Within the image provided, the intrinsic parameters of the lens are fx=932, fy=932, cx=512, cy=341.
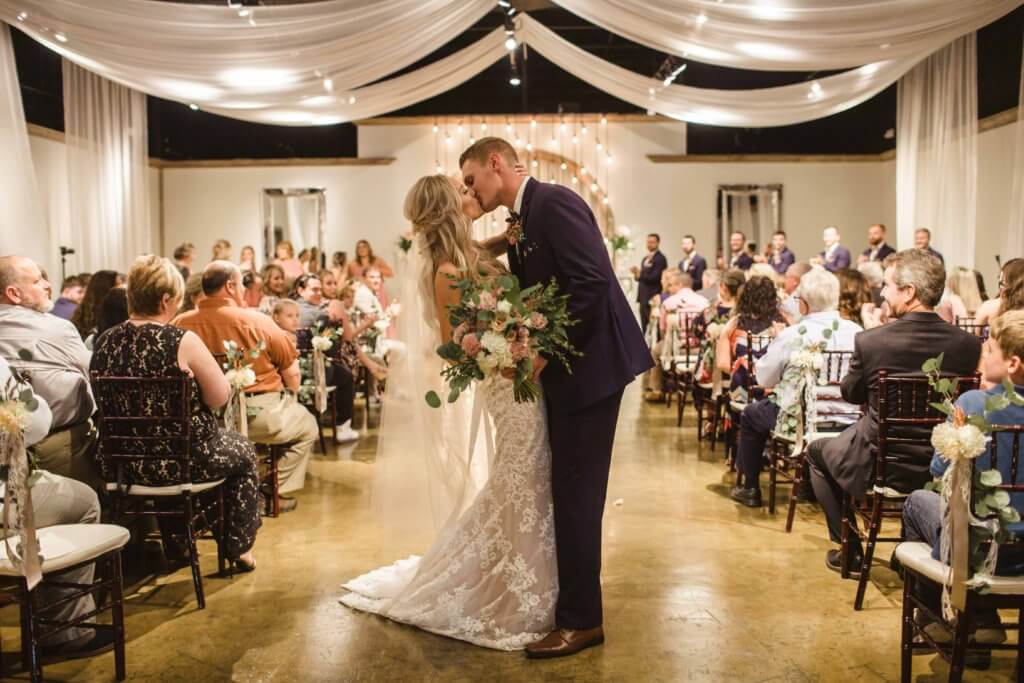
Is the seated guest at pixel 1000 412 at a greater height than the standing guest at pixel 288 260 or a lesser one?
lesser

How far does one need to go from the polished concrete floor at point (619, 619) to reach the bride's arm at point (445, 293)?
1184mm

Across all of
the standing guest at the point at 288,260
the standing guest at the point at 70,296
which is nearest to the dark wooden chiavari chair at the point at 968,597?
the standing guest at the point at 70,296

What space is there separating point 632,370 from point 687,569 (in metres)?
1.48

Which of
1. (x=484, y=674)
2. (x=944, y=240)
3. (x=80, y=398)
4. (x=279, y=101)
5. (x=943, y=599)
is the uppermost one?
(x=279, y=101)

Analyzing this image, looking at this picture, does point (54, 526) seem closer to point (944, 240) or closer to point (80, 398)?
point (80, 398)

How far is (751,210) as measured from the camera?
1484cm

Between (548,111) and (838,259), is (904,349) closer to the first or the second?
(838,259)

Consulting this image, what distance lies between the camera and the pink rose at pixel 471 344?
2.92 meters

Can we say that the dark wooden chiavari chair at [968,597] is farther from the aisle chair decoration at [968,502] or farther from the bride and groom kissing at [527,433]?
the bride and groom kissing at [527,433]

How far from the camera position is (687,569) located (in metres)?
4.35

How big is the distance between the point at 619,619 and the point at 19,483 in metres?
2.23

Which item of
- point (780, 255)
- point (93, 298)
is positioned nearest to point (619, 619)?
point (93, 298)

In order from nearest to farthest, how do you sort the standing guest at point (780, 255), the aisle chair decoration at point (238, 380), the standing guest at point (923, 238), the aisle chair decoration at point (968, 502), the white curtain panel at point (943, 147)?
1. the aisle chair decoration at point (968, 502)
2. the aisle chair decoration at point (238, 380)
3. the white curtain panel at point (943, 147)
4. the standing guest at point (923, 238)
5. the standing guest at point (780, 255)

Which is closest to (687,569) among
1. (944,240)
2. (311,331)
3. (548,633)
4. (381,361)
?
(548,633)
